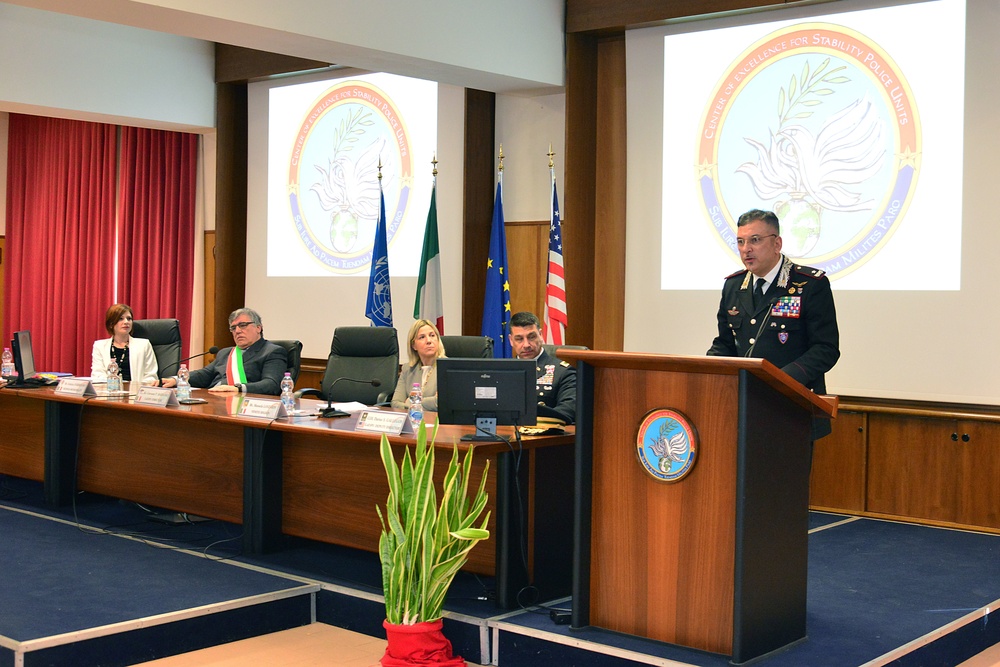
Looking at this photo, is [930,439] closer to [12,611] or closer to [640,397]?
[640,397]

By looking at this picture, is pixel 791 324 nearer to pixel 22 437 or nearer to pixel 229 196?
pixel 22 437

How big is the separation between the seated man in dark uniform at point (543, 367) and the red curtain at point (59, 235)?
562 centimetres

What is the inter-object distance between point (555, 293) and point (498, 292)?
0.52 meters

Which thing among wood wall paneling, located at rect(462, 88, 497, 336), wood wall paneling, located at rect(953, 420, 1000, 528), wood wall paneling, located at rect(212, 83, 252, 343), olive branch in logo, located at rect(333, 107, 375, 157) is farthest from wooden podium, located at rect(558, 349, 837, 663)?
wood wall paneling, located at rect(212, 83, 252, 343)

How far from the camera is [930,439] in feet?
16.5

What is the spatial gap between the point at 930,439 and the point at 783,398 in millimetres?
2423

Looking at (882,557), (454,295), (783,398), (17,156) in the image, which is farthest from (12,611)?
(17,156)

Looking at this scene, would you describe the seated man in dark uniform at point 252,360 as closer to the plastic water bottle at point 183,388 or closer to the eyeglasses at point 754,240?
the plastic water bottle at point 183,388

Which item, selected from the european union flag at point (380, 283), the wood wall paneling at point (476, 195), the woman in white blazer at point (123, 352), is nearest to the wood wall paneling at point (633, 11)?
the wood wall paneling at point (476, 195)

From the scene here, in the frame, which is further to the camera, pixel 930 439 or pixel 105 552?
pixel 930 439

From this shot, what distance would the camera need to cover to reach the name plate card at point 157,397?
4699mm

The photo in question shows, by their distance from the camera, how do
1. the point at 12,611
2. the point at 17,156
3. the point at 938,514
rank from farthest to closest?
1. the point at 17,156
2. the point at 938,514
3. the point at 12,611

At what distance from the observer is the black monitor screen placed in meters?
5.53

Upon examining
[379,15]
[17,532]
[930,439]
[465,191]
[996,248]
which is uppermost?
[379,15]
